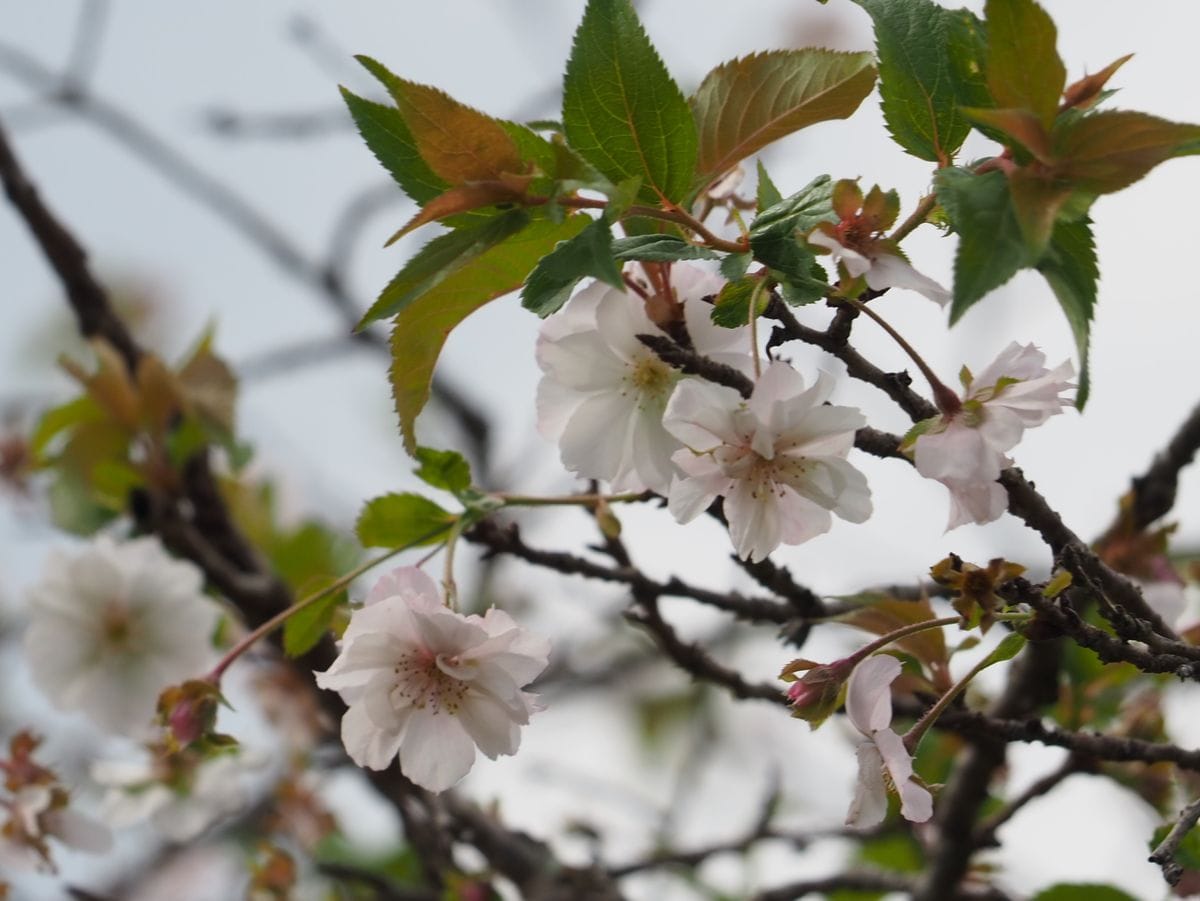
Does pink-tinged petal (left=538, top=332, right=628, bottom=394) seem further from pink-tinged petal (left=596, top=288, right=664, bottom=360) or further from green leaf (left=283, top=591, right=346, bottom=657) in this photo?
green leaf (left=283, top=591, right=346, bottom=657)

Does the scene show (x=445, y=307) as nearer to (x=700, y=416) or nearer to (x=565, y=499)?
(x=700, y=416)

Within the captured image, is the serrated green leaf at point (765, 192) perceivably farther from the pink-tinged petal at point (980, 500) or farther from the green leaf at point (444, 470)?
the green leaf at point (444, 470)

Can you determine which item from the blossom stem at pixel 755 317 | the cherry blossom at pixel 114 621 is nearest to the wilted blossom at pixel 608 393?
the blossom stem at pixel 755 317

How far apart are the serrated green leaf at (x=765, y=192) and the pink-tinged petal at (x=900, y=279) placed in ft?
0.28

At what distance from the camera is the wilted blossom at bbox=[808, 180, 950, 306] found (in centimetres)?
72

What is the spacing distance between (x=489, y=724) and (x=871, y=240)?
1.35 ft

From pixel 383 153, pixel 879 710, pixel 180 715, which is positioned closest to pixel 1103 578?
pixel 879 710

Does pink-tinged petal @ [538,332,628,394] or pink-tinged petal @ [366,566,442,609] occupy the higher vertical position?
pink-tinged petal @ [538,332,628,394]

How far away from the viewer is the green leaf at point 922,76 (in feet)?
2.50

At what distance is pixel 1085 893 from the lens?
1273 mm

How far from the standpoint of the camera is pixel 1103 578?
2.80 ft

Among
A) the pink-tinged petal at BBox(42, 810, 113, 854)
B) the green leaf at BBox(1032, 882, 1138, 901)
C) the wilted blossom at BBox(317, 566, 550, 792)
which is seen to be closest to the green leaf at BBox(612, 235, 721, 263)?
the wilted blossom at BBox(317, 566, 550, 792)

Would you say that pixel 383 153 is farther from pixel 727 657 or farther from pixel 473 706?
pixel 727 657

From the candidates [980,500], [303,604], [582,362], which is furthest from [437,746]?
[980,500]
